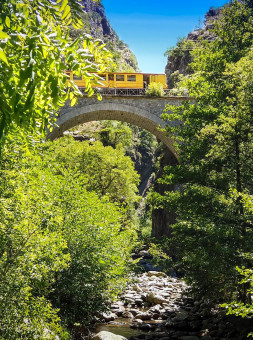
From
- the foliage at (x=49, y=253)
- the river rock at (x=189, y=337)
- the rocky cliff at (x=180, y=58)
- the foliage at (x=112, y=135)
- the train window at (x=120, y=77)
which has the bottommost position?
the river rock at (x=189, y=337)

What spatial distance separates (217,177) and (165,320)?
5.90 metres

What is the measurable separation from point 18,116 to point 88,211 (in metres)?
6.67

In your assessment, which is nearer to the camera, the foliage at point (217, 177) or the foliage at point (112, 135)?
the foliage at point (217, 177)

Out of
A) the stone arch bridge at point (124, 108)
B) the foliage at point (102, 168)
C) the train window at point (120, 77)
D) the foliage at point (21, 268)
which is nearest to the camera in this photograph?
the foliage at point (21, 268)

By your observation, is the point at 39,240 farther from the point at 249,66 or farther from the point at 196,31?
the point at 196,31

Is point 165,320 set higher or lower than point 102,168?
lower

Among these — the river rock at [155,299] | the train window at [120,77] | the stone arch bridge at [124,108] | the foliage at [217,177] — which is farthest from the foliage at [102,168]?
the foliage at [217,177]

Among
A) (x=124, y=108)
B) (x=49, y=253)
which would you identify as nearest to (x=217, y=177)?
(x=49, y=253)

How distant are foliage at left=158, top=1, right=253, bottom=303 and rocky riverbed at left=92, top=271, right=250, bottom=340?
0.98 metres

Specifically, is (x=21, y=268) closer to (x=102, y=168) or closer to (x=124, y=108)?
(x=102, y=168)

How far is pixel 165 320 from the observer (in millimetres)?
12219

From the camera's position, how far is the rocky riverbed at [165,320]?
30.6ft

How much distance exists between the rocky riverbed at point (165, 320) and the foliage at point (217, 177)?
976mm

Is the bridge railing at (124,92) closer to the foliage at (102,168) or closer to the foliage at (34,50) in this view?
the foliage at (102,168)
